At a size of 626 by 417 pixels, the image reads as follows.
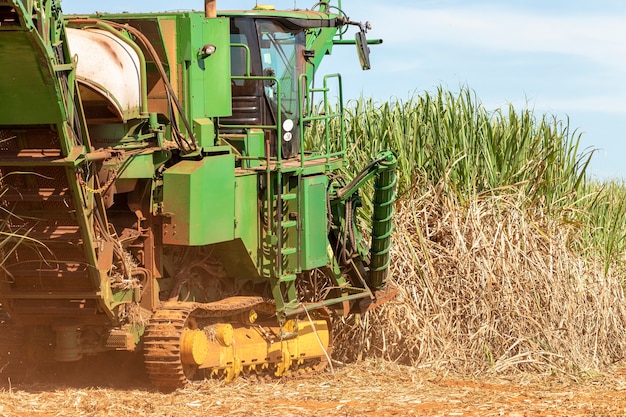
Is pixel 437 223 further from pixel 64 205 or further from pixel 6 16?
pixel 6 16

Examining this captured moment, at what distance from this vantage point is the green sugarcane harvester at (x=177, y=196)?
8609 millimetres

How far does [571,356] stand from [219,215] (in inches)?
184

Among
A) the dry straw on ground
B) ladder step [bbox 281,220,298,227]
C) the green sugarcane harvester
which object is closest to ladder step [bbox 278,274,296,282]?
the green sugarcane harvester

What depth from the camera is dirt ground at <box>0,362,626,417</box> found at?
372 inches

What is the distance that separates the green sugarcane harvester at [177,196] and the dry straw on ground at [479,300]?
1.90 feet

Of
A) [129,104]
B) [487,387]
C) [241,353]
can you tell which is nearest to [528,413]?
[487,387]

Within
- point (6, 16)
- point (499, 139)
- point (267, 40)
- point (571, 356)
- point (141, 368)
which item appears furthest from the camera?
point (499, 139)

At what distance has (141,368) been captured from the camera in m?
10.7

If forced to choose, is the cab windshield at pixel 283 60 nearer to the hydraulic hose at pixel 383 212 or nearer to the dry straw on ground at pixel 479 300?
the hydraulic hose at pixel 383 212

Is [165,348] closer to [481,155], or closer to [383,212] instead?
[383,212]

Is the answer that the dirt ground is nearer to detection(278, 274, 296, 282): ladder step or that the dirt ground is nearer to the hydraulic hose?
detection(278, 274, 296, 282): ladder step

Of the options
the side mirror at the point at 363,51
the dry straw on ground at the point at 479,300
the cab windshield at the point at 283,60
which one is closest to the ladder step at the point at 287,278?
the cab windshield at the point at 283,60

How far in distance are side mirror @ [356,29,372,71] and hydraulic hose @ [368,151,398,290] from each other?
88 centimetres

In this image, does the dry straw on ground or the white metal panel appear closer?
A: the white metal panel
